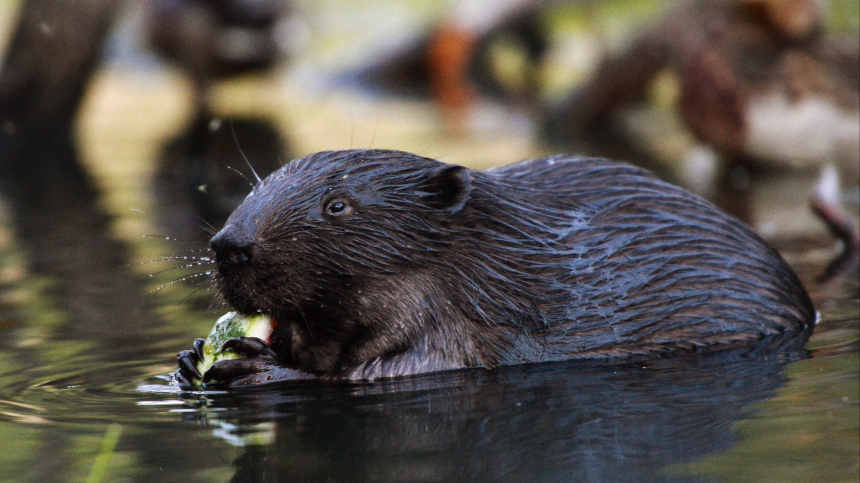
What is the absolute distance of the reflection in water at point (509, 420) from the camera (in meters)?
3.09

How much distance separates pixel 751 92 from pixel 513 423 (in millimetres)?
7348

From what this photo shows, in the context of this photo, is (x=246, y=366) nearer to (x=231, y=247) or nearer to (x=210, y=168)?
(x=231, y=247)

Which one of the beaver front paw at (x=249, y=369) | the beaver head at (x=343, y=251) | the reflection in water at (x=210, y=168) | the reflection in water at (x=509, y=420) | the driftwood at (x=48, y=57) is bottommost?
the reflection in water at (x=509, y=420)

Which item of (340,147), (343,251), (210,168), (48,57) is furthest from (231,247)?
(48,57)

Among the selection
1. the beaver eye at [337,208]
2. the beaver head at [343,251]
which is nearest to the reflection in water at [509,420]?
the beaver head at [343,251]

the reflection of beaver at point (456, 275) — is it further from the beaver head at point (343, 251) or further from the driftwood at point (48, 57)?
the driftwood at point (48, 57)

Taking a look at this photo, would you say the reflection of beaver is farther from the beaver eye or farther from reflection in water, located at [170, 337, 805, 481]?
reflection in water, located at [170, 337, 805, 481]

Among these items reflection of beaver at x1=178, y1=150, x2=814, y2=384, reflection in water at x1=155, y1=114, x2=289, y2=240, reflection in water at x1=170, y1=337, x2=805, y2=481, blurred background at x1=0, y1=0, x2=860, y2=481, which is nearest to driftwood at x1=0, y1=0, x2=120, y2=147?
blurred background at x1=0, y1=0, x2=860, y2=481

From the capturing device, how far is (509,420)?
359 cm

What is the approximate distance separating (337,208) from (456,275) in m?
0.53

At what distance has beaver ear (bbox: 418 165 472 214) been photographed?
443 centimetres

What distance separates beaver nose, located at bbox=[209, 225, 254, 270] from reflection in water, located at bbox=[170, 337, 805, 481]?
0.49 metres

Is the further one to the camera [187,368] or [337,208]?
[337,208]

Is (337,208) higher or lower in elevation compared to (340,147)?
lower
